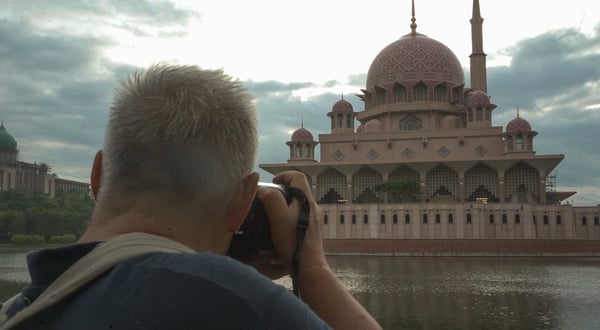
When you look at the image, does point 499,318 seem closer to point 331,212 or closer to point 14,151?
point 331,212

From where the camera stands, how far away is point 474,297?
14.4 meters

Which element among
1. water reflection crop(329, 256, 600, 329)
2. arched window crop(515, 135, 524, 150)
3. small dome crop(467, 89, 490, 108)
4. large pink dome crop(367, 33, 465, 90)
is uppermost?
large pink dome crop(367, 33, 465, 90)

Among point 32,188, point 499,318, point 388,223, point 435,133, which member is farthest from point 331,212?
point 32,188

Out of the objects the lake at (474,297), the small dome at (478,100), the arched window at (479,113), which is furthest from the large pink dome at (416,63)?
the lake at (474,297)

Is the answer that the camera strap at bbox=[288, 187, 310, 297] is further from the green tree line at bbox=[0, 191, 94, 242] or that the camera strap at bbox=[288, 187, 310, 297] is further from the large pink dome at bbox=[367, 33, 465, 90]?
the large pink dome at bbox=[367, 33, 465, 90]

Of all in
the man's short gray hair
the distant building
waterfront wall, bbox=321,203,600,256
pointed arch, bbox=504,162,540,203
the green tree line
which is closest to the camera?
the man's short gray hair

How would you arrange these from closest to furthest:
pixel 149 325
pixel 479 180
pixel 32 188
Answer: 1. pixel 149 325
2. pixel 479 180
3. pixel 32 188

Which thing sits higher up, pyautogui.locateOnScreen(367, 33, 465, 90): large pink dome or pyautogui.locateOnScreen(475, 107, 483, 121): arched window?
pyautogui.locateOnScreen(367, 33, 465, 90): large pink dome

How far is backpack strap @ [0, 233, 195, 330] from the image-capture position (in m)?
1.11

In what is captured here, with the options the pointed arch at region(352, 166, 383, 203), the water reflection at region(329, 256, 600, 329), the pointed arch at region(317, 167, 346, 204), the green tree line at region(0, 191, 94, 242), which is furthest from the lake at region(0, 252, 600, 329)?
the pointed arch at region(317, 167, 346, 204)

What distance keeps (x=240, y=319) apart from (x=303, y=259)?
48 centimetres

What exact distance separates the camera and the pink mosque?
3383 centimetres

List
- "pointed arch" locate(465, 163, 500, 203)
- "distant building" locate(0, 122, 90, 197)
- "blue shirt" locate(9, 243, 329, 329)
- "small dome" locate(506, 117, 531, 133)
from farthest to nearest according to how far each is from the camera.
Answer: "distant building" locate(0, 122, 90, 197) → "pointed arch" locate(465, 163, 500, 203) → "small dome" locate(506, 117, 531, 133) → "blue shirt" locate(9, 243, 329, 329)

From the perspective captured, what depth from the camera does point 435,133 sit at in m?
43.7
